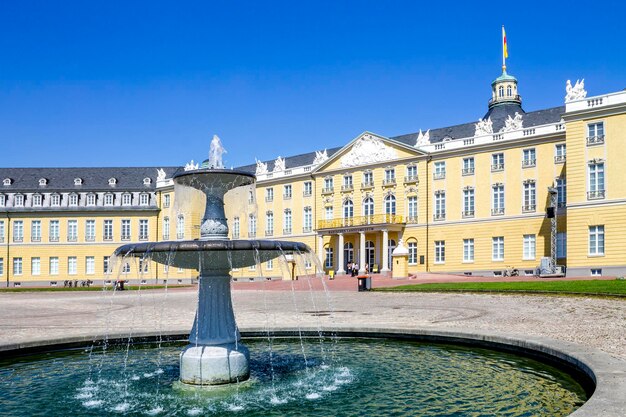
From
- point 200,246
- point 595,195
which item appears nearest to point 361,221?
point 595,195

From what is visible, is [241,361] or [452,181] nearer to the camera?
[241,361]

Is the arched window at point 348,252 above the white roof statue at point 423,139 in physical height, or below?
below

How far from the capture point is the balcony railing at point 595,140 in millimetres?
39062

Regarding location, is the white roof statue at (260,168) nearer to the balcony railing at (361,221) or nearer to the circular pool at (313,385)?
the balcony railing at (361,221)

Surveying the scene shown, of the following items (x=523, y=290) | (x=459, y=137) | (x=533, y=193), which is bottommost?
(x=523, y=290)

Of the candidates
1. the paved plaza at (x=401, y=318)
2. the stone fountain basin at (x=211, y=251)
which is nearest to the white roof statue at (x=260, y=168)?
the paved plaza at (x=401, y=318)

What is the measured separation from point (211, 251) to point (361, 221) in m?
46.3

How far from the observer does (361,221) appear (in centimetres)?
5441

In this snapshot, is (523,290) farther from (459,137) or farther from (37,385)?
(459,137)

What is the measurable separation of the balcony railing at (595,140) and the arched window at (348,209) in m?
22.7

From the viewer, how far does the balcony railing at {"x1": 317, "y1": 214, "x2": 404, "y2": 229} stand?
52.3 metres

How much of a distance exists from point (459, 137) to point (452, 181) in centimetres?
448

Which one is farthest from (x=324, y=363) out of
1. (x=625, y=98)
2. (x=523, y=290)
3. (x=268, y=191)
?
(x=268, y=191)

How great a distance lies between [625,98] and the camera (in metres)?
37.8
